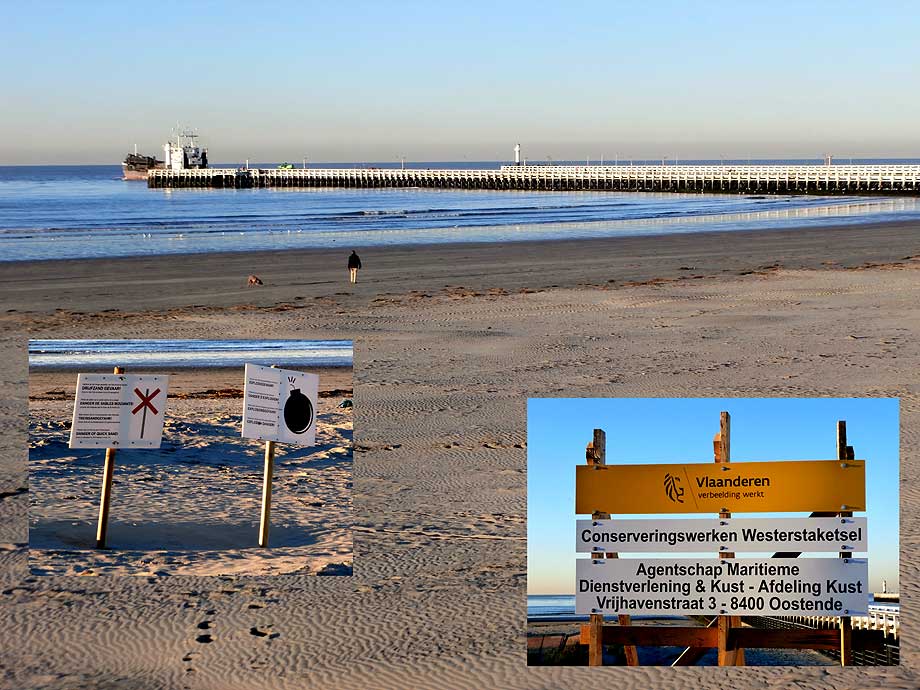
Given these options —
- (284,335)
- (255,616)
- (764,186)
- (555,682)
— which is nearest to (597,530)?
(555,682)

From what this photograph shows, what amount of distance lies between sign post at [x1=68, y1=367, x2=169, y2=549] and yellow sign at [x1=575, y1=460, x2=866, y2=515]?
210 cm

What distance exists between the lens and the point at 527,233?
3703 centimetres

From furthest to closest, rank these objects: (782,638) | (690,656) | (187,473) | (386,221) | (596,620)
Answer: (386,221) → (187,473) → (690,656) → (782,638) → (596,620)

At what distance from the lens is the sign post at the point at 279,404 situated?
5.34 meters

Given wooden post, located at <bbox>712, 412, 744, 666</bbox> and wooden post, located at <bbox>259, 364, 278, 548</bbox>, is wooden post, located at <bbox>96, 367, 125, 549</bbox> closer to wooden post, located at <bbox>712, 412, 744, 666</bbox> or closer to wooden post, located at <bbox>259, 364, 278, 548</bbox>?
wooden post, located at <bbox>259, 364, 278, 548</bbox>

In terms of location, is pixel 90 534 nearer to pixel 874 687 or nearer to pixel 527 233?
pixel 874 687

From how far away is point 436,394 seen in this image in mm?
11031

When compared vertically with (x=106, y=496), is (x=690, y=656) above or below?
below

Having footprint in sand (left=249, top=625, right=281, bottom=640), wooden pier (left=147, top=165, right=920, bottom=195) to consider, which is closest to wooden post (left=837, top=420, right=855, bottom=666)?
footprint in sand (left=249, top=625, right=281, bottom=640)

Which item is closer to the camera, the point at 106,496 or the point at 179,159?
the point at 106,496

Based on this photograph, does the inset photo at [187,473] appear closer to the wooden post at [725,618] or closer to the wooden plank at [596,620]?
the wooden plank at [596,620]

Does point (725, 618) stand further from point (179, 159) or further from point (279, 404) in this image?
point (179, 159)

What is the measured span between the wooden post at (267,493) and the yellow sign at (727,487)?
1671 millimetres

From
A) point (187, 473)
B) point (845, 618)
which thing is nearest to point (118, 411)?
point (187, 473)
